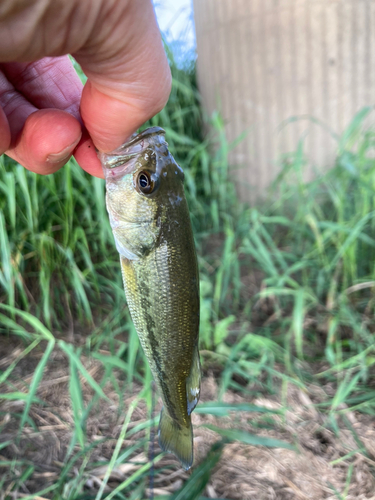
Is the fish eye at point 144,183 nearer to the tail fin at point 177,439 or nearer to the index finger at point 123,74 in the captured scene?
the index finger at point 123,74

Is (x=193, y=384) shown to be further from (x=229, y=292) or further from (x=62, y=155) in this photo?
(x=229, y=292)

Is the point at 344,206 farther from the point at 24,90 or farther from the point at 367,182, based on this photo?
the point at 24,90

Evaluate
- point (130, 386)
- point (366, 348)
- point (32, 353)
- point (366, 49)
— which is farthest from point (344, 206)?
point (32, 353)

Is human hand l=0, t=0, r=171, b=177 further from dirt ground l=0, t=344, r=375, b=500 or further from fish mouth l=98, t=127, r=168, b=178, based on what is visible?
dirt ground l=0, t=344, r=375, b=500

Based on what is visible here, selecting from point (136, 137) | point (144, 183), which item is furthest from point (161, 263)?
point (136, 137)

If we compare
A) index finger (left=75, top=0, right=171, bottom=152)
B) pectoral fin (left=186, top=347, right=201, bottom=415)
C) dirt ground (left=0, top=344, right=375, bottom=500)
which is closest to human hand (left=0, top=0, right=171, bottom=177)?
index finger (left=75, top=0, right=171, bottom=152)

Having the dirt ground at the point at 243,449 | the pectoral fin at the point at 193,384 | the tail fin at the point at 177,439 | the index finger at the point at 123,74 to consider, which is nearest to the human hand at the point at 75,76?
the index finger at the point at 123,74
